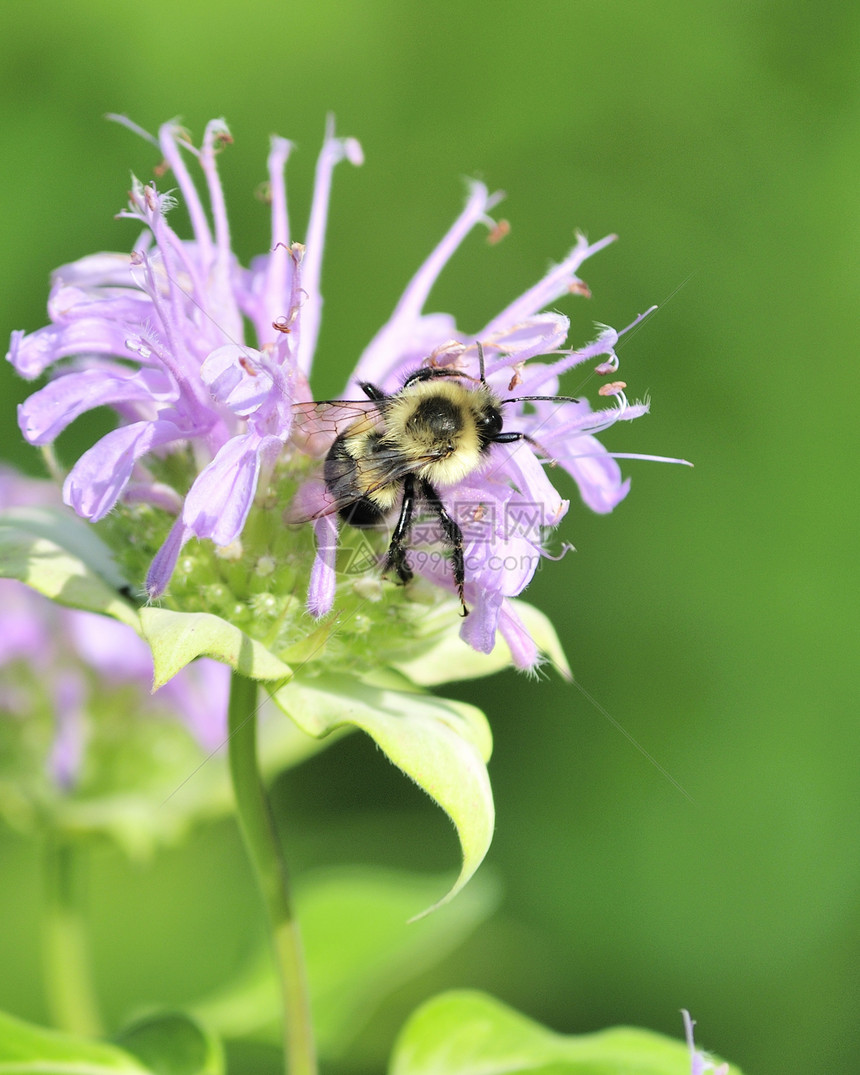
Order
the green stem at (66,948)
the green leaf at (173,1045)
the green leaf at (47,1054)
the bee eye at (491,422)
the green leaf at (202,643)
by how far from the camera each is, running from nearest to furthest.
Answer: the green leaf at (202,643) < the green leaf at (47,1054) < the green leaf at (173,1045) < the bee eye at (491,422) < the green stem at (66,948)

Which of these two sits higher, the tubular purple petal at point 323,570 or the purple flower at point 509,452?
the purple flower at point 509,452

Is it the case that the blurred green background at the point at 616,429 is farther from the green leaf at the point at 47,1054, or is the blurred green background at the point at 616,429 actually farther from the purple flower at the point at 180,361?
the green leaf at the point at 47,1054

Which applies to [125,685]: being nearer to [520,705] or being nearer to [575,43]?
[520,705]

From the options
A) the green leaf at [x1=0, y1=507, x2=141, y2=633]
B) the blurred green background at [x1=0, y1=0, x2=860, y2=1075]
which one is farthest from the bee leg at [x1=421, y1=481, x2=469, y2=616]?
the blurred green background at [x1=0, y1=0, x2=860, y2=1075]

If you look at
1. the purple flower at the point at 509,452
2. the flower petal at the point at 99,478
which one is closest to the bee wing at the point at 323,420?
the purple flower at the point at 509,452

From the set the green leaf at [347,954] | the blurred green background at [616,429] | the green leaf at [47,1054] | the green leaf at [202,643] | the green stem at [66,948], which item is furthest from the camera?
the blurred green background at [616,429]

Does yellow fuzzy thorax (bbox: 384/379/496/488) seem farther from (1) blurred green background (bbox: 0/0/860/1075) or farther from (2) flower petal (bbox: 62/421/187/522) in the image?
(1) blurred green background (bbox: 0/0/860/1075)

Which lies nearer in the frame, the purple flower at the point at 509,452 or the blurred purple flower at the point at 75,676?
the purple flower at the point at 509,452
